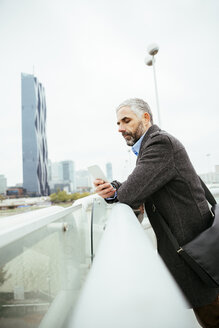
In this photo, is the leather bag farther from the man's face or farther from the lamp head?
the lamp head

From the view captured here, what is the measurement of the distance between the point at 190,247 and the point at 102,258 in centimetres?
86

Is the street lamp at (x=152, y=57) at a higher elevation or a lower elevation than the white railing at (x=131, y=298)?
higher

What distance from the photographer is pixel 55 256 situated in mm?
1031

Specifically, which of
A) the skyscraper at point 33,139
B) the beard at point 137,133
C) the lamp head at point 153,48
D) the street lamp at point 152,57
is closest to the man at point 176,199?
the beard at point 137,133

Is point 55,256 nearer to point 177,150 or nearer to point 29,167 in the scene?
point 177,150

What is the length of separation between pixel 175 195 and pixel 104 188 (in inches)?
16.9

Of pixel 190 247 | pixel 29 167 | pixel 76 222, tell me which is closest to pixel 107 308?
pixel 190 247

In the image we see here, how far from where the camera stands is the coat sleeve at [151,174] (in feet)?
3.25

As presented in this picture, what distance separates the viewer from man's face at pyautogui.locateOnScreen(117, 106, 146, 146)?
1443 millimetres

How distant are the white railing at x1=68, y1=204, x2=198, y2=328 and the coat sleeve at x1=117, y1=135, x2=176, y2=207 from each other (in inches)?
28.8

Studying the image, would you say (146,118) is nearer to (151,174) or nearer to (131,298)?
(151,174)

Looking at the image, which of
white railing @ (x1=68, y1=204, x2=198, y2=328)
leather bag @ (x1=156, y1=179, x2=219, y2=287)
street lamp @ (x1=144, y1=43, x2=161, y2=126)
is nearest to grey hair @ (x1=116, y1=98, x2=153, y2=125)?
leather bag @ (x1=156, y1=179, x2=219, y2=287)

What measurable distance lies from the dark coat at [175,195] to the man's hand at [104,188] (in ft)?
0.56

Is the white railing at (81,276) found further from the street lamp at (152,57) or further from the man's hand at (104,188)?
the street lamp at (152,57)
